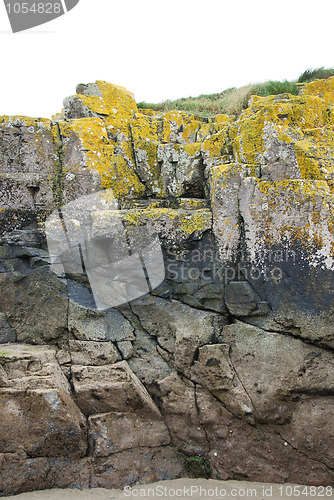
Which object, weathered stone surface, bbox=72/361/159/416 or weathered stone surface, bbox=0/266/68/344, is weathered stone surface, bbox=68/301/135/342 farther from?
weathered stone surface, bbox=72/361/159/416

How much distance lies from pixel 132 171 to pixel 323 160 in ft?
9.17

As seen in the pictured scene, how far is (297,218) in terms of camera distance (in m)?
4.59

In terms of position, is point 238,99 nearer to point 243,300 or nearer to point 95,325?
point 243,300

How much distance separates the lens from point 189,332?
15.7 ft

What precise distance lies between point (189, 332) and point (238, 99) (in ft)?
29.0

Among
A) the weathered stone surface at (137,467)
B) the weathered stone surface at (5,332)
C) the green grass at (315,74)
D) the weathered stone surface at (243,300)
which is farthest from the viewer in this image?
the green grass at (315,74)

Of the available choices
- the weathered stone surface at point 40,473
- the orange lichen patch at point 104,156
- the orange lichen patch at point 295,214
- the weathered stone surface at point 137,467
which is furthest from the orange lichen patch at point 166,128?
the weathered stone surface at point 40,473

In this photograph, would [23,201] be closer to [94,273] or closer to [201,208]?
[94,273]

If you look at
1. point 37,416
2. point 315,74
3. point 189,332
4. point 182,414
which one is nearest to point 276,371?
point 189,332

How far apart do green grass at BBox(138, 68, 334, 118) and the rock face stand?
217 inches

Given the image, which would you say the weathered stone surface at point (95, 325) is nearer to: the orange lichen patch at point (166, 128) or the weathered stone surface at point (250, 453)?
the weathered stone surface at point (250, 453)

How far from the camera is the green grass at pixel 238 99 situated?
10.9m

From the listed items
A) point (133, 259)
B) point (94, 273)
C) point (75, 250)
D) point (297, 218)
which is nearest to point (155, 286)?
point (133, 259)

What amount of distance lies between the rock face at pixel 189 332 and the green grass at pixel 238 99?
18.1 feet
